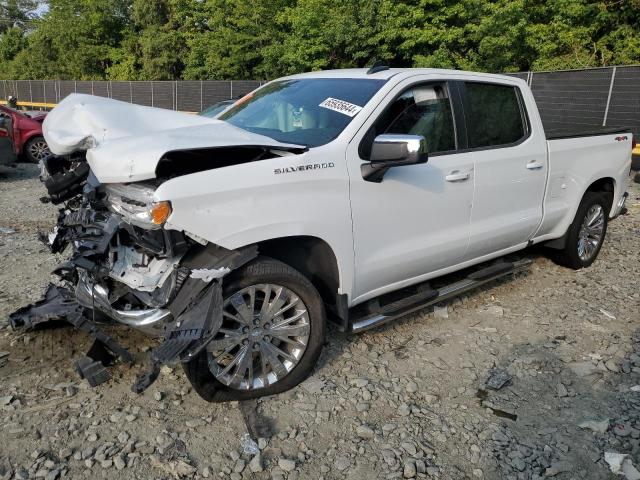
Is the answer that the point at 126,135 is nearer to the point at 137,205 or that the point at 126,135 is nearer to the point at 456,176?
the point at 137,205

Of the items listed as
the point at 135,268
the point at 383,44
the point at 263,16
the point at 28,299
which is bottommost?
the point at 28,299

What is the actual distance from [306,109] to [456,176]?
1.18 metres

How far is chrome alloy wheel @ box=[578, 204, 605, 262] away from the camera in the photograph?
18.2 ft

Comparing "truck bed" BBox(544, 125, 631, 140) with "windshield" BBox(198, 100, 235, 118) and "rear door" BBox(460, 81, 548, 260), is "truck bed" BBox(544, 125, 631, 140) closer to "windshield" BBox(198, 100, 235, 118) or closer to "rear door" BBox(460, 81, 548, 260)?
"rear door" BBox(460, 81, 548, 260)

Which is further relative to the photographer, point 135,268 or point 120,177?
point 135,268

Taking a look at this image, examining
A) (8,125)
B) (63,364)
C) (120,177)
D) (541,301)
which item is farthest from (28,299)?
(8,125)

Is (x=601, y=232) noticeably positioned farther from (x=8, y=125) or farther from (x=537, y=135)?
(x=8, y=125)

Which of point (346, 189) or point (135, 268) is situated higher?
point (346, 189)

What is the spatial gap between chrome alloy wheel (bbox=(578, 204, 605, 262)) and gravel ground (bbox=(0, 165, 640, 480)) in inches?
49.7

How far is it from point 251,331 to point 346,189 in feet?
3.30

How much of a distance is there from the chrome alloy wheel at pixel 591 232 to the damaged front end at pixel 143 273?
13.4 ft

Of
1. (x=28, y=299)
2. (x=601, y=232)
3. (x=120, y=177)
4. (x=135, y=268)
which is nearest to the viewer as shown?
(x=120, y=177)

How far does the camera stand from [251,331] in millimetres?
3068

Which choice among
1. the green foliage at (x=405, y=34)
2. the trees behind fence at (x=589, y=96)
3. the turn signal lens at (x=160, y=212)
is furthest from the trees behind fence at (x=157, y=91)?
the turn signal lens at (x=160, y=212)
